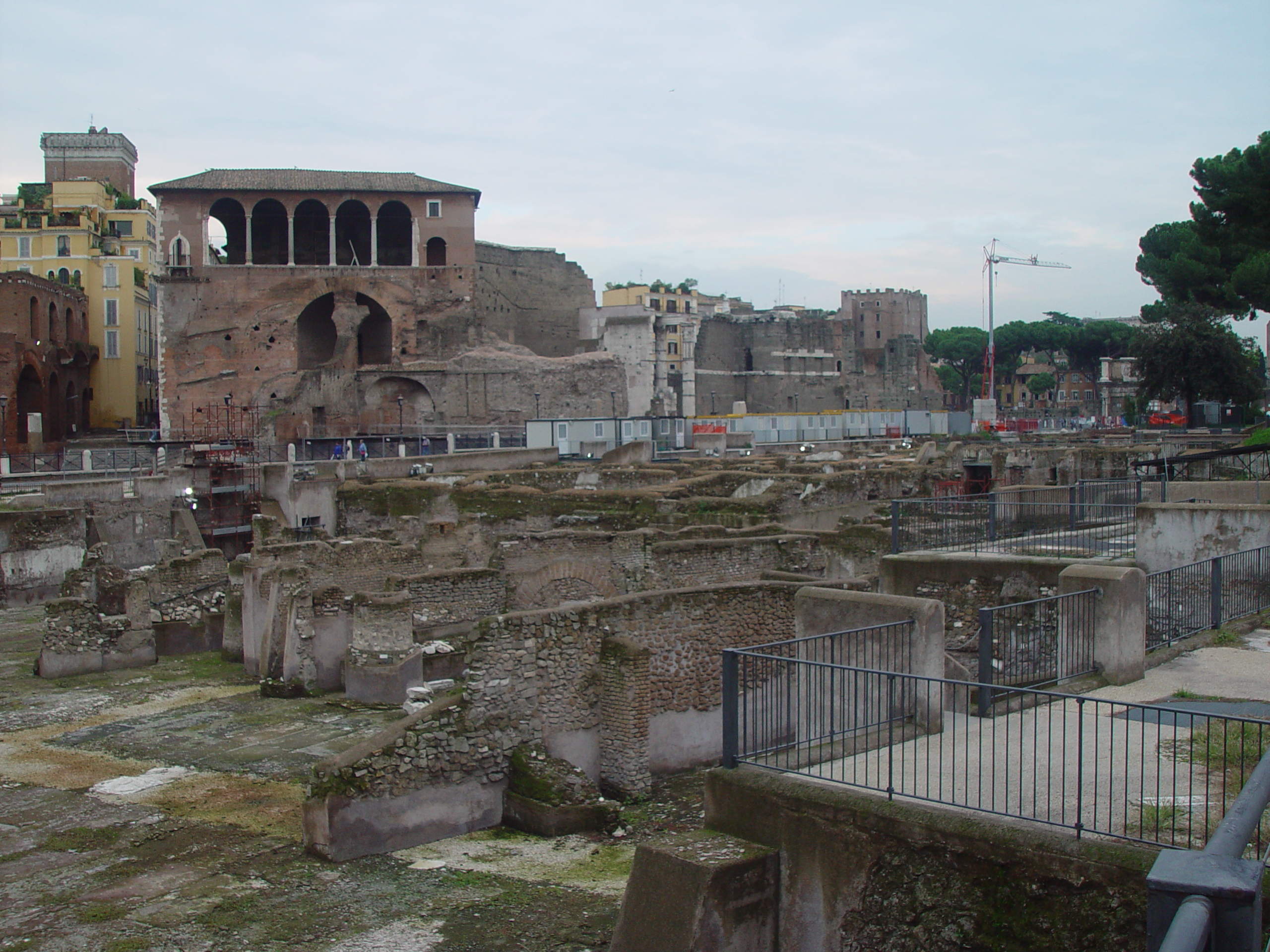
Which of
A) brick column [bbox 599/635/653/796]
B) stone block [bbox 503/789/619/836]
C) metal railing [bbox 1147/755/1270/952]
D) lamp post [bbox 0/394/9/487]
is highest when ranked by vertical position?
lamp post [bbox 0/394/9/487]

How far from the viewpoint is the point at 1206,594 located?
10.5 m

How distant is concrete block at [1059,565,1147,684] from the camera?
8.33 meters

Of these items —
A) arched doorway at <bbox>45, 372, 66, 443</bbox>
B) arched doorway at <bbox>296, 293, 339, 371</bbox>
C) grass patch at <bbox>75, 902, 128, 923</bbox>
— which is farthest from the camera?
arched doorway at <bbox>296, 293, 339, 371</bbox>

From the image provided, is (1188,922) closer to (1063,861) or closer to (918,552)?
(1063,861)

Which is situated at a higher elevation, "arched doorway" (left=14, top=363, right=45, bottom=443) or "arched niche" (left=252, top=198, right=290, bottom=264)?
"arched niche" (left=252, top=198, right=290, bottom=264)

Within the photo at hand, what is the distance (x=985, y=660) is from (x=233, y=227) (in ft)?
184

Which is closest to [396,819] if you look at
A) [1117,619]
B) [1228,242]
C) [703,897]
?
[703,897]

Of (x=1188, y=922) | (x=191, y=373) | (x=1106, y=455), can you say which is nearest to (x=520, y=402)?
(x=191, y=373)

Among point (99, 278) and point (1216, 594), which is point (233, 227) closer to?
point (99, 278)

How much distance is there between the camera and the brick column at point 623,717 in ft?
35.8

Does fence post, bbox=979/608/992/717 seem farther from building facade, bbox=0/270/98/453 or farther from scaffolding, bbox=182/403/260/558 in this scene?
building facade, bbox=0/270/98/453

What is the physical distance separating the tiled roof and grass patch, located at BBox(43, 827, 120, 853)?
46.6m

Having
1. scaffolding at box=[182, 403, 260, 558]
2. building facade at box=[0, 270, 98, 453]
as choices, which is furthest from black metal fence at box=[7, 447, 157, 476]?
building facade at box=[0, 270, 98, 453]

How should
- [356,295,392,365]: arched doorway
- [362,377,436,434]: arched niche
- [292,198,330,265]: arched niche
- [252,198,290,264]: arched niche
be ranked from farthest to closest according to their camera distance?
1. [292,198,330,265]: arched niche
2. [252,198,290,264]: arched niche
3. [356,295,392,365]: arched doorway
4. [362,377,436,434]: arched niche
